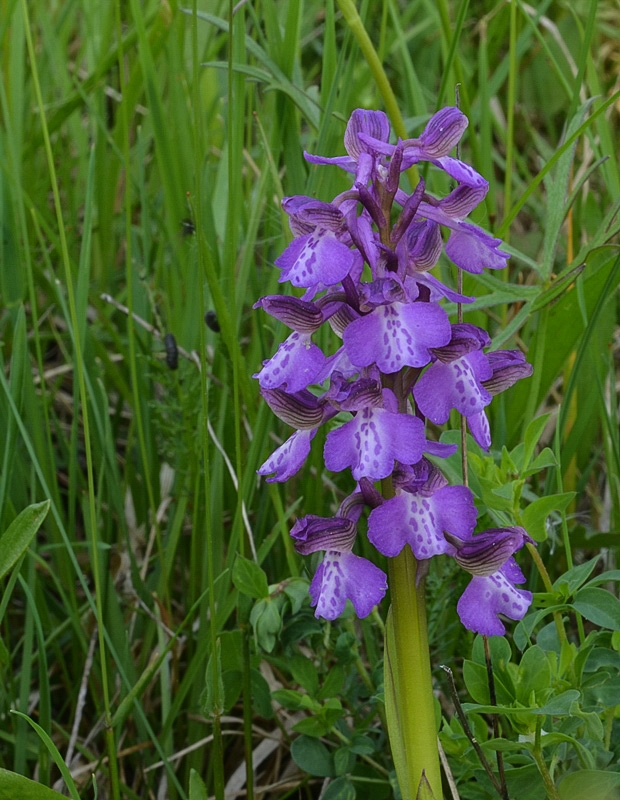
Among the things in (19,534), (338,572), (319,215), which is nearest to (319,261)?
(319,215)

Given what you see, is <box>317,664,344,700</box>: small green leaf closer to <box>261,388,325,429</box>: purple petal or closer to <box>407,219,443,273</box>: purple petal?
<box>261,388,325,429</box>: purple petal

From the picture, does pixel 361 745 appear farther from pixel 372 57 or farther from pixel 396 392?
pixel 372 57

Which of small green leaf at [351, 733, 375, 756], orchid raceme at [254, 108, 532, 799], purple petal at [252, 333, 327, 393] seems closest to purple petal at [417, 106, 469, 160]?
orchid raceme at [254, 108, 532, 799]

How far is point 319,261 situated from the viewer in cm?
84

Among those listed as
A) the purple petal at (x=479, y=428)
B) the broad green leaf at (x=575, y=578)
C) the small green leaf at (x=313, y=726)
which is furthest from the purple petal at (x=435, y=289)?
the small green leaf at (x=313, y=726)

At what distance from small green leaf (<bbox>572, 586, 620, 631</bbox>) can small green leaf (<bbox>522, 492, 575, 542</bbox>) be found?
0.08 metres

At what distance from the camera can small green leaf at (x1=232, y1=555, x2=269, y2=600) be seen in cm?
111

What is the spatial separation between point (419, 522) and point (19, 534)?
1.65ft

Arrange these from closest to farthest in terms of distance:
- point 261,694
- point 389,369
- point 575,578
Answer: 1. point 389,369
2. point 575,578
3. point 261,694

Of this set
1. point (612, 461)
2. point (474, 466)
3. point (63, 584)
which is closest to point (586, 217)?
point (612, 461)

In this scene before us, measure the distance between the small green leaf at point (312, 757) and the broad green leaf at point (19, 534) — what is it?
1.36 feet

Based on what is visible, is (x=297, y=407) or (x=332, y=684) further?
(x=332, y=684)

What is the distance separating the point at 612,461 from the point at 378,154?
686 mm

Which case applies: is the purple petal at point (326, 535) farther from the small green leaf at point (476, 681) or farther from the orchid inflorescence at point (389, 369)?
the small green leaf at point (476, 681)
